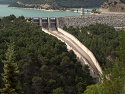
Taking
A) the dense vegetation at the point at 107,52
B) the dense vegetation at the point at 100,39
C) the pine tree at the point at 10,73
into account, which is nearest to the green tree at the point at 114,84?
the dense vegetation at the point at 107,52

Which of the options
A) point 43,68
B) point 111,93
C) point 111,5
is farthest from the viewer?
point 111,5

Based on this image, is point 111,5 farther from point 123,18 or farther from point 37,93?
point 37,93

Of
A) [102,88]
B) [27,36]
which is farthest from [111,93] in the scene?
[27,36]

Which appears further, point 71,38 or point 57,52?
point 71,38

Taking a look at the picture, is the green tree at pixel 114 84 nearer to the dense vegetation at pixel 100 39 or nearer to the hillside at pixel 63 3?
the dense vegetation at pixel 100 39

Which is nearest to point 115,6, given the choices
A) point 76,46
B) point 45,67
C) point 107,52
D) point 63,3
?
point 63,3

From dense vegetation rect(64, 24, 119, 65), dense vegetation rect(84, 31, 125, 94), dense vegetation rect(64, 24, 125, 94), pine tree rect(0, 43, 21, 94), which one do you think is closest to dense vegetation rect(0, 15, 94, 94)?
dense vegetation rect(64, 24, 125, 94)
